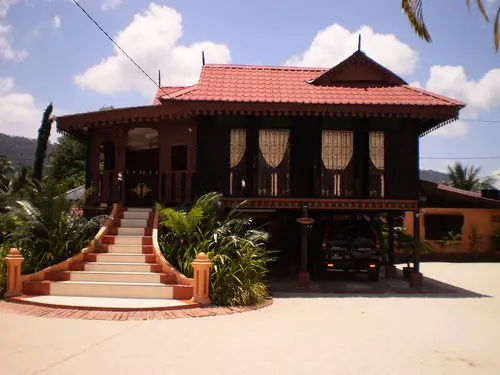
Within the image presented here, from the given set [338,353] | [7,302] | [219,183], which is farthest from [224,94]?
[338,353]

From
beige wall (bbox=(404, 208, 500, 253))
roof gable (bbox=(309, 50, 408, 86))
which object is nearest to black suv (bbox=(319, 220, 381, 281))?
roof gable (bbox=(309, 50, 408, 86))

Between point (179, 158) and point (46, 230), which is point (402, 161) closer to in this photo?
point (179, 158)

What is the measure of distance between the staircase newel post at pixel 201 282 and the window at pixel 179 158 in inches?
273

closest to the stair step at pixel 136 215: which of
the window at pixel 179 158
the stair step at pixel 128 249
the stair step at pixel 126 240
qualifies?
the stair step at pixel 126 240

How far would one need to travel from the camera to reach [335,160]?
1312 centimetres

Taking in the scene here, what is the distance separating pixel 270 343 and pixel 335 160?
7.62 m

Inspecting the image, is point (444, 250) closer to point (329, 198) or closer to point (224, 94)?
point (329, 198)

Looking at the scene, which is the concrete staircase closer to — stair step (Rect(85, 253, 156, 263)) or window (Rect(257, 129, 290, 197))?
stair step (Rect(85, 253, 156, 263))

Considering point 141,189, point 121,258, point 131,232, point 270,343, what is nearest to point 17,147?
point 141,189

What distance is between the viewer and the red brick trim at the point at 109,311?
7773mm

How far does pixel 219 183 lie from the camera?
42.1ft

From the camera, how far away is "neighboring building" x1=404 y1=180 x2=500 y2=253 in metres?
22.3

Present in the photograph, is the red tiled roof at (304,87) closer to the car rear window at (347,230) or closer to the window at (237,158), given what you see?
the window at (237,158)

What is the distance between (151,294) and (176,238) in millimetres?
1768
